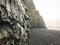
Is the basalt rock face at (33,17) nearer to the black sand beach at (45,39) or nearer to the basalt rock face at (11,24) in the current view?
the black sand beach at (45,39)

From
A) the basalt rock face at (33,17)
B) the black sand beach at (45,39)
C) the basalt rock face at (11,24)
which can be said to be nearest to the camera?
the basalt rock face at (11,24)

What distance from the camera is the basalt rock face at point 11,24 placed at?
4.07m

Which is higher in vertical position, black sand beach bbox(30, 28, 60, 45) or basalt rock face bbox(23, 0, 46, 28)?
basalt rock face bbox(23, 0, 46, 28)

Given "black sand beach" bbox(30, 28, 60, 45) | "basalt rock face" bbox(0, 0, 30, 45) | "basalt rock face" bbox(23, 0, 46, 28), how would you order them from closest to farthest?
"basalt rock face" bbox(0, 0, 30, 45) → "black sand beach" bbox(30, 28, 60, 45) → "basalt rock face" bbox(23, 0, 46, 28)

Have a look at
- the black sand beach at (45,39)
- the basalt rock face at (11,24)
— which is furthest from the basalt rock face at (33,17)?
the basalt rock face at (11,24)

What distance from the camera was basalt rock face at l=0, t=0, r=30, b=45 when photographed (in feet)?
13.4

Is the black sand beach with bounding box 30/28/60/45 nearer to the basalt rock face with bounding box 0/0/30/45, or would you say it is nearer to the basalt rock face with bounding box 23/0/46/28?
the basalt rock face with bounding box 0/0/30/45

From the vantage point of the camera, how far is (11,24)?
4234 millimetres

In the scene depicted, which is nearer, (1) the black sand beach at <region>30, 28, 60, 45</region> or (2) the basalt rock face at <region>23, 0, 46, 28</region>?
(1) the black sand beach at <region>30, 28, 60, 45</region>

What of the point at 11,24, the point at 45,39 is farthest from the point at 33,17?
the point at 11,24

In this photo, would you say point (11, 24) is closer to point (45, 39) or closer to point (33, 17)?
point (45, 39)

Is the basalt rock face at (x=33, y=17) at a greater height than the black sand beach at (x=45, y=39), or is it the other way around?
the basalt rock face at (x=33, y=17)

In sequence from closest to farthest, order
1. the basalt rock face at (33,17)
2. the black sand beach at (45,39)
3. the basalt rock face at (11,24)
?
the basalt rock face at (11,24)
the black sand beach at (45,39)
the basalt rock face at (33,17)

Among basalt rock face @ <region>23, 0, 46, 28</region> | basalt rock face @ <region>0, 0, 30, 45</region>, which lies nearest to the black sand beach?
basalt rock face @ <region>0, 0, 30, 45</region>
